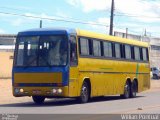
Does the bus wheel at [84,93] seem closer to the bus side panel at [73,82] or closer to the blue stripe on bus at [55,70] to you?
the bus side panel at [73,82]

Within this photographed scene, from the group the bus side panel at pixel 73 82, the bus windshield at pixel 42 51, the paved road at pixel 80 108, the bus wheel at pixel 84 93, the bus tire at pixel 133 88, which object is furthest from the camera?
the bus tire at pixel 133 88

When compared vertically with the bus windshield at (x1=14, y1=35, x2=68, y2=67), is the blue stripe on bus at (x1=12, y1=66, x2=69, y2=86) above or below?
below

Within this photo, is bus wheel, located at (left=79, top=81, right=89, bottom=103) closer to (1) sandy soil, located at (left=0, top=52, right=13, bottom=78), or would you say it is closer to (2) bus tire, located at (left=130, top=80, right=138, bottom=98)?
(2) bus tire, located at (left=130, top=80, right=138, bottom=98)

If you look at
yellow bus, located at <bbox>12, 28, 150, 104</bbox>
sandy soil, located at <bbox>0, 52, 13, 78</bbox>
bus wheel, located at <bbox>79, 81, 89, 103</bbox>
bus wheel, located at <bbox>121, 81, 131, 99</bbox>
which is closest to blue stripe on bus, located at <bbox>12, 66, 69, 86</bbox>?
yellow bus, located at <bbox>12, 28, 150, 104</bbox>

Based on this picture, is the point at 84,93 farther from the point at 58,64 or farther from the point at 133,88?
the point at 133,88

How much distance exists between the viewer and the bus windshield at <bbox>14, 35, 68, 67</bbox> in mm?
22484

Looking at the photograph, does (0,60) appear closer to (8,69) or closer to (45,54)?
(8,69)

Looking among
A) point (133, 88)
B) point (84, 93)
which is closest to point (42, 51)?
point (84, 93)

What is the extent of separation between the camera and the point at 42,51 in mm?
22703

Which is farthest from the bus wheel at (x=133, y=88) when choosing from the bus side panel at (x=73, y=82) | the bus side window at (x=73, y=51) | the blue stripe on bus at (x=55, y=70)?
the blue stripe on bus at (x=55, y=70)

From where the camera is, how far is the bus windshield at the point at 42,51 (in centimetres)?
2248

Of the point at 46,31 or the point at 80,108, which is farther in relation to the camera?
the point at 46,31

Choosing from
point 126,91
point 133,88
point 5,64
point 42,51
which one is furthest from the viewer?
point 5,64

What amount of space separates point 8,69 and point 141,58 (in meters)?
28.1
